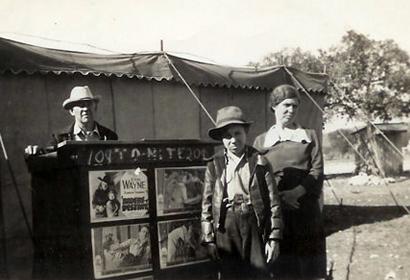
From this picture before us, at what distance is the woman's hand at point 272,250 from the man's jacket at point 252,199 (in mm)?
33

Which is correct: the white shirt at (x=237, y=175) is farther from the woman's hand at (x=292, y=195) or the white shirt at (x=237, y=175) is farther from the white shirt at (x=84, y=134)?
the white shirt at (x=84, y=134)

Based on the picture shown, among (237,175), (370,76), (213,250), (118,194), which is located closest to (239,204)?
(237,175)

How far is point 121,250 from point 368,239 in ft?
12.1

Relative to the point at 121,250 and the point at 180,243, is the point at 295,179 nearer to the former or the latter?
the point at 180,243

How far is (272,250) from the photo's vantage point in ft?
8.86

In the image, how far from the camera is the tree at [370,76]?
1320cm

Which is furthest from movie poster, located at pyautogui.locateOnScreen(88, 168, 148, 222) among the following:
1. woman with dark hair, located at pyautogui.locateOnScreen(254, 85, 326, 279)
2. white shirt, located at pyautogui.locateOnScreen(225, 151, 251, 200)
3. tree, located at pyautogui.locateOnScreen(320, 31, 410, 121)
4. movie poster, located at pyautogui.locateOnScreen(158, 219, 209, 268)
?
tree, located at pyautogui.locateOnScreen(320, 31, 410, 121)

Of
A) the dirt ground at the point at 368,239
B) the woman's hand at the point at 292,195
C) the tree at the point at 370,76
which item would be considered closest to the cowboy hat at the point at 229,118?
the woman's hand at the point at 292,195

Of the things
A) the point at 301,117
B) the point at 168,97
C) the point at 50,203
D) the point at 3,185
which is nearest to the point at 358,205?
the point at 301,117

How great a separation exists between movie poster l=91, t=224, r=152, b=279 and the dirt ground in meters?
1.73

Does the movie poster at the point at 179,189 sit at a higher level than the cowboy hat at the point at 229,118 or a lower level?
lower

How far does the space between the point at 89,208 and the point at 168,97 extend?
2.71 metres

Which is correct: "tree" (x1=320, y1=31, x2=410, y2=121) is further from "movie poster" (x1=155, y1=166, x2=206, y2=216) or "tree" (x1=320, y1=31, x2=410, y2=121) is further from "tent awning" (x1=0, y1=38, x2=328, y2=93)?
"movie poster" (x1=155, y1=166, x2=206, y2=216)

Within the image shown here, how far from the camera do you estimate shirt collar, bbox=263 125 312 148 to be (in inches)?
124
